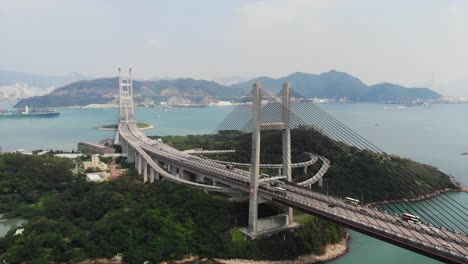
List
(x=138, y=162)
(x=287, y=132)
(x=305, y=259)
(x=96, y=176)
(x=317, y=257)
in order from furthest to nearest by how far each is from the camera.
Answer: (x=138, y=162) → (x=96, y=176) → (x=287, y=132) → (x=317, y=257) → (x=305, y=259)

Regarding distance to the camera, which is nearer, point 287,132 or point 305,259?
point 305,259

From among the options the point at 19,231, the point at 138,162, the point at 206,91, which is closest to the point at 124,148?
the point at 138,162

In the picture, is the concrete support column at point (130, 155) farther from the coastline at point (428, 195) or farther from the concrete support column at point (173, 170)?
the coastline at point (428, 195)

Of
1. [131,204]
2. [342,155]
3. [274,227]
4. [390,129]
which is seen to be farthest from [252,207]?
[390,129]

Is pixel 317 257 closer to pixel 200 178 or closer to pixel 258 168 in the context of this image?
pixel 258 168

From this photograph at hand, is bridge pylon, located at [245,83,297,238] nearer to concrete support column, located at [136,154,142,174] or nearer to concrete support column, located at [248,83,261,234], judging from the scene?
concrete support column, located at [248,83,261,234]

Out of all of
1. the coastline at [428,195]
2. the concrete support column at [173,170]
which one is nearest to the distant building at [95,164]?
the concrete support column at [173,170]

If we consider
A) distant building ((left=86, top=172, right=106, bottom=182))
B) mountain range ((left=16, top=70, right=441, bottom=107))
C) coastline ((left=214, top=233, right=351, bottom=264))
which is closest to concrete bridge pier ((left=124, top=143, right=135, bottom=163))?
distant building ((left=86, top=172, right=106, bottom=182))
